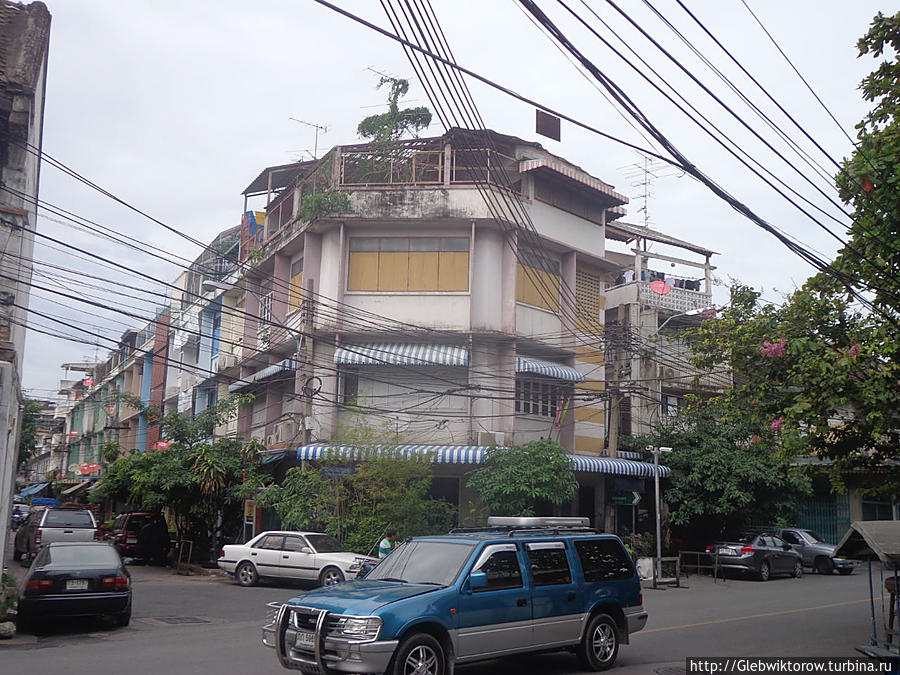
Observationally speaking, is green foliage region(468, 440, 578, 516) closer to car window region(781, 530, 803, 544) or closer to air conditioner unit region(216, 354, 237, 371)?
car window region(781, 530, 803, 544)

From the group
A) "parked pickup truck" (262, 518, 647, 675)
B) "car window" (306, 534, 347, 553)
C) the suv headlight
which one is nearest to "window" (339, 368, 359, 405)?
"car window" (306, 534, 347, 553)

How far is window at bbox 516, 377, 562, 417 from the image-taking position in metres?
26.6

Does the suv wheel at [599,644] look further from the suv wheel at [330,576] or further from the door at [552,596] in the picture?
the suv wheel at [330,576]

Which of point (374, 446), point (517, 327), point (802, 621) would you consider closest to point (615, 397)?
point (517, 327)

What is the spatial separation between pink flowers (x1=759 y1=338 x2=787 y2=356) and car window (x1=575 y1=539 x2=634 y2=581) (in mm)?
4754

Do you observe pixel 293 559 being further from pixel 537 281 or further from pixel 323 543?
pixel 537 281

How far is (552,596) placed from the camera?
9.33 m

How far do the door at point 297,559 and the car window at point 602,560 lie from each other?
36.0 feet

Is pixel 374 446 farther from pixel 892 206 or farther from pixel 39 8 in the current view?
pixel 892 206

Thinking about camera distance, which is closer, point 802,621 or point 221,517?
point 802,621

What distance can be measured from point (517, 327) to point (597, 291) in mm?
5157

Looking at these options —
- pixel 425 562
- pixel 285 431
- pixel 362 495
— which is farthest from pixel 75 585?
pixel 285 431

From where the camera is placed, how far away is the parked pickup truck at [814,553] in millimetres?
28141

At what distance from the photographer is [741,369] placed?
14039 millimetres
